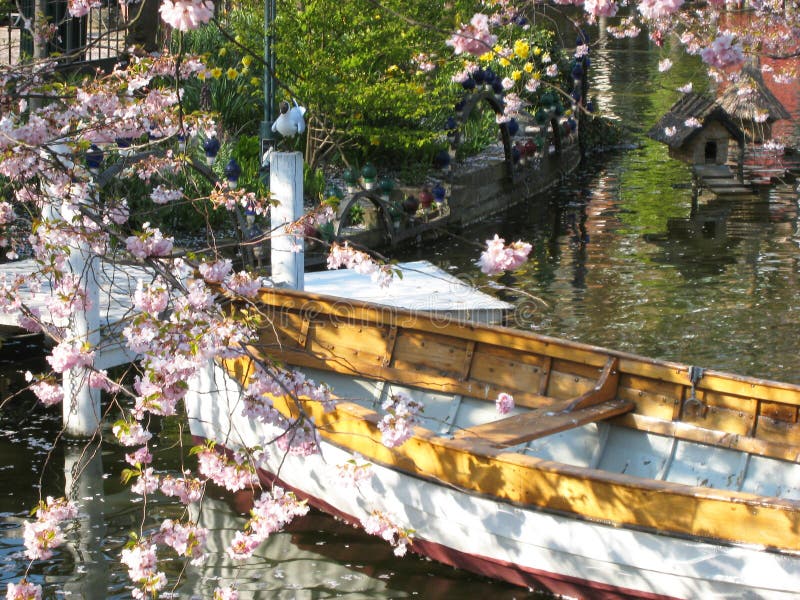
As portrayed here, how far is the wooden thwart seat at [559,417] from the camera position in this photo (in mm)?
7949

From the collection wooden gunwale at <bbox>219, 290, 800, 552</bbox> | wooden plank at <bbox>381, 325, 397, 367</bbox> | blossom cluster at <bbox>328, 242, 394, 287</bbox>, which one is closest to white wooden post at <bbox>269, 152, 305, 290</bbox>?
wooden gunwale at <bbox>219, 290, 800, 552</bbox>

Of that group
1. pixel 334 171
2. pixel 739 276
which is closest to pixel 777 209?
pixel 739 276

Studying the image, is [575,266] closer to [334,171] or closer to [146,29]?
[334,171]

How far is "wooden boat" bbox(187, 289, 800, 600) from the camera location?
273 inches

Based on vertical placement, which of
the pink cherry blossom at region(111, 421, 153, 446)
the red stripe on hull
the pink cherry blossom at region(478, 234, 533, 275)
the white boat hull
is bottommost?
the red stripe on hull

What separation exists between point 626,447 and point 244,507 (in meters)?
2.93


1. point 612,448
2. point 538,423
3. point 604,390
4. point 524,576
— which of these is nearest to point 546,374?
point 604,390

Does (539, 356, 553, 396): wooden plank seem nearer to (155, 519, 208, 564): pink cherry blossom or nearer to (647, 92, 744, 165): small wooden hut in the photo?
(155, 519, 208, 564): pink cherry blossom

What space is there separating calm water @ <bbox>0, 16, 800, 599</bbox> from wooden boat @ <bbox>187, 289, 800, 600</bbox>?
1.45 ft

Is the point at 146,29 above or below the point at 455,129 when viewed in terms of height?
above

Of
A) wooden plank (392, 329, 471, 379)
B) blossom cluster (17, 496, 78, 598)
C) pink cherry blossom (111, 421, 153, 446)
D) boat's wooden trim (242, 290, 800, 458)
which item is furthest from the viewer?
wooden plank (392, 329, 471, 379)

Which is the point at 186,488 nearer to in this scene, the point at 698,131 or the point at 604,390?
the point at 604,390

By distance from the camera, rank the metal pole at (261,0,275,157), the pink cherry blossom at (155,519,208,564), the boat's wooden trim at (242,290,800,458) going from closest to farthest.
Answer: the pink cherry blossom at (155,519,208,564)
the boat's wooden trim at (242,290,800,458)
the metal pole at (261,0,275,157)

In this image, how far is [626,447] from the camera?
8.64 metres
